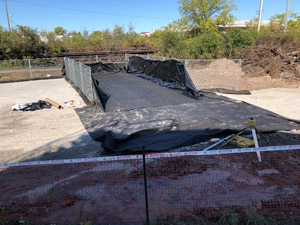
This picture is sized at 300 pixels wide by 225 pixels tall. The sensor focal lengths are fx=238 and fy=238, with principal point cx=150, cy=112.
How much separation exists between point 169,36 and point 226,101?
15501 mm

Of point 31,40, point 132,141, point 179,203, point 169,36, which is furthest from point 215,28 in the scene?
point 179,203

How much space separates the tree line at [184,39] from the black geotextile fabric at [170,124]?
11847mm

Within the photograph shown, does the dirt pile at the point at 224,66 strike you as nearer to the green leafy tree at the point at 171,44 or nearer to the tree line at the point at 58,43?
the green leafy tree at the point at 171,44

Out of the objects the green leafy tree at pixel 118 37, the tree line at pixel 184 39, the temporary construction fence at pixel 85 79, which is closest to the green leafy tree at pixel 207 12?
the tree line at pixel 184 39

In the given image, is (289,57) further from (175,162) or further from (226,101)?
(175,162)

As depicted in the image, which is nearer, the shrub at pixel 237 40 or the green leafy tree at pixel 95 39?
the shrub at pixel 237 40

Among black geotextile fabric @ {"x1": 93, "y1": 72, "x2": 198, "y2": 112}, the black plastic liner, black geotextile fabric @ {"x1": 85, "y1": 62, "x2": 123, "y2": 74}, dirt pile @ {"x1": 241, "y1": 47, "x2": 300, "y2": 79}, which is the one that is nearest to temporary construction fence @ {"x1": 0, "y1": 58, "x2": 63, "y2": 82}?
black geotextile fabric @ {"x1": 85, "y1": 62, "x2": 123, "y2": 74}

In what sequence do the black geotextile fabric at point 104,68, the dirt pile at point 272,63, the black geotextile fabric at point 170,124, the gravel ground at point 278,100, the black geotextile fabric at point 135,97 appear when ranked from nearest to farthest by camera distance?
the black geotextile fabric at point 170,124
the gravel ground at point 278,100
the black geotextile fabric at point 135,97
the dirt pile at point 272,63
the black geotextile fabric at point 104,68

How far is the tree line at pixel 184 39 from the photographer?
67.7ft

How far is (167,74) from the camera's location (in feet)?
43.6

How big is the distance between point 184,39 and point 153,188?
26.7 metres

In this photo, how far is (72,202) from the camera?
12.4 feet

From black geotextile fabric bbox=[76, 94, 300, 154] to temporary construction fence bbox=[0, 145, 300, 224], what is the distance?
999 millimetres

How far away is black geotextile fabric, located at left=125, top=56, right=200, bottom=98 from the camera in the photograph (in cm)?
1120
